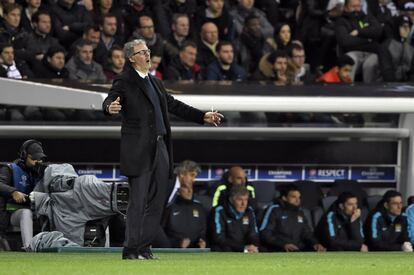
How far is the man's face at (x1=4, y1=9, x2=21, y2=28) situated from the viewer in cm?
2062

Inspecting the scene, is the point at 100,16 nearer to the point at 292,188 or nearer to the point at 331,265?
the point at 292,188

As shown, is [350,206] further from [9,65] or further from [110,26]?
[9,65]

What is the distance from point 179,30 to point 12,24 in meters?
2.48

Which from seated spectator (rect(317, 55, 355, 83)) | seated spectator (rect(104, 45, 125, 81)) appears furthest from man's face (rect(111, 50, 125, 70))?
seated spectator (rect(317, 55, 355, 83))

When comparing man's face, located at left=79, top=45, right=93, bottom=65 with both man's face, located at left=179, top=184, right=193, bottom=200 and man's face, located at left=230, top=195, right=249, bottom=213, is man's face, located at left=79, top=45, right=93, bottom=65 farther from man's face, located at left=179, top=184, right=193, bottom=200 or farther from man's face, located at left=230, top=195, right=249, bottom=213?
man's face, located at left=230, top=195, right=249, bottom=213

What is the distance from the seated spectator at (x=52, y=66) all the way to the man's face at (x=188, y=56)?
5.56ft

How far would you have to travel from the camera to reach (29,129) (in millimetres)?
19359

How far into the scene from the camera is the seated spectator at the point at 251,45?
2255 cm

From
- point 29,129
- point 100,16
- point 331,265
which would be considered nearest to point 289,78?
point 100,16

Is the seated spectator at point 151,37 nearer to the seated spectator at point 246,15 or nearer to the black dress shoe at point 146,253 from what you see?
the seated spectator at point 246,15

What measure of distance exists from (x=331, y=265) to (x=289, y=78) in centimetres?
845

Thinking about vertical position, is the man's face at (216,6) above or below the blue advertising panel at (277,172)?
above

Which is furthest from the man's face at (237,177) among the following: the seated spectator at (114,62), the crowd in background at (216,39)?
the seated spectator at (114,62)

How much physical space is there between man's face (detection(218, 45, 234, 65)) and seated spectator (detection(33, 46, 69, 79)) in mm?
2300
